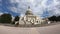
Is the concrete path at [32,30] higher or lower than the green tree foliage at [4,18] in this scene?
lower

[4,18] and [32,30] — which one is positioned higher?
[4,18]

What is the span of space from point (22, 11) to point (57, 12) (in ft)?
6.68

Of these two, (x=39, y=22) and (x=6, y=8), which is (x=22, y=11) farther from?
(x=39, y=22)

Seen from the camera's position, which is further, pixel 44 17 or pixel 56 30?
pixel 44 17

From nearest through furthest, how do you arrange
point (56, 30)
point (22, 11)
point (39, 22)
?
point (56, 30)
point (22, 11)
point (39, 22)

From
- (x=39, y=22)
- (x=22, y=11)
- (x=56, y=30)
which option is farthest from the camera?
(x=39, y=22)

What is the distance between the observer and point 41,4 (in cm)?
910

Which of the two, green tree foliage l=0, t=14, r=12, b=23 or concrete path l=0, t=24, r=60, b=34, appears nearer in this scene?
concrete path l=0, t=24, r=60, b=34

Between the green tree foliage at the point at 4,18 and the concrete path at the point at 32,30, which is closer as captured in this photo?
the concrete path at the point at 32,30

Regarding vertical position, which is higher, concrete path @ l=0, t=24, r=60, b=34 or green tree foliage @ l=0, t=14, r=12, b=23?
green tree foliage @ l=0, t=14, r=12, b=23

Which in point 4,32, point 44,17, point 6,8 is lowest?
point 4,32

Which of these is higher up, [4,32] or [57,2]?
[57,2]

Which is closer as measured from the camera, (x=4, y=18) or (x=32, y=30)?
(x=32, y=30)

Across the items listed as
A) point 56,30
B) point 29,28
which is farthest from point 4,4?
point 56,30
